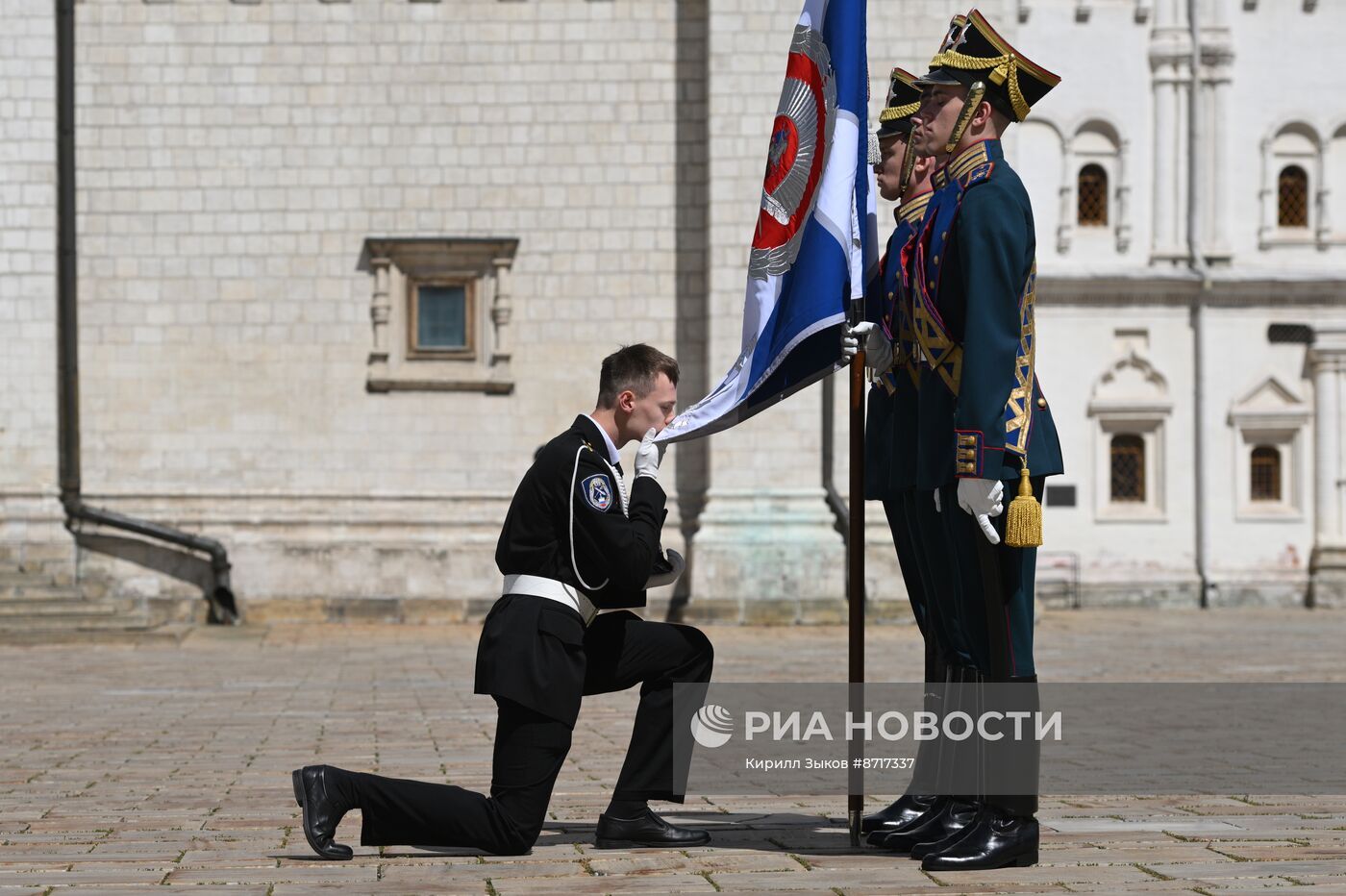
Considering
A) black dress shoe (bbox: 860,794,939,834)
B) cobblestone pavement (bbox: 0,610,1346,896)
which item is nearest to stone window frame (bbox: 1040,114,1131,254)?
cobblestone pavement (bbox: 0,610,1346,896)

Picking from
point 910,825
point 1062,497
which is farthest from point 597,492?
point 1062,497

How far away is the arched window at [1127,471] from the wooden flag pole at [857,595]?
19482 mm

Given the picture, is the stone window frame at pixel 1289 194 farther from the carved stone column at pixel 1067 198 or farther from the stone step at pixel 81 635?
the stone step at pixel 81 635

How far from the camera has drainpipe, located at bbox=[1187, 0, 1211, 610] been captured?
24.1m

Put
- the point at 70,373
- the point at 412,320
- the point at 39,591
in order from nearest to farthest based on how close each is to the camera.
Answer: the point at 39,591 → the point at 70,373 → the point at 412,320

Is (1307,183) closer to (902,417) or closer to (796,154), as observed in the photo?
(796,154)

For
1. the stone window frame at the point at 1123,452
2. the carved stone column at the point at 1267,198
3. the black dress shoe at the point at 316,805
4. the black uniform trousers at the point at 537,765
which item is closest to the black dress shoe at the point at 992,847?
the black uniform trousers at the point at 537,765

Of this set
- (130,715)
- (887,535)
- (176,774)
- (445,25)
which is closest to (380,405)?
(445,25)

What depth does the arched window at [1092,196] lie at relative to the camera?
24750mm

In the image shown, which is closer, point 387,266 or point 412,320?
point 387,266

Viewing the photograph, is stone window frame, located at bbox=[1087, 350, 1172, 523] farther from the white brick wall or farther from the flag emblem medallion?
the flag emblem medallion

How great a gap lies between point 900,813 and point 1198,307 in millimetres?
19900

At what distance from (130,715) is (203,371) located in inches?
334

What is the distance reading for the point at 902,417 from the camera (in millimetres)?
5434
